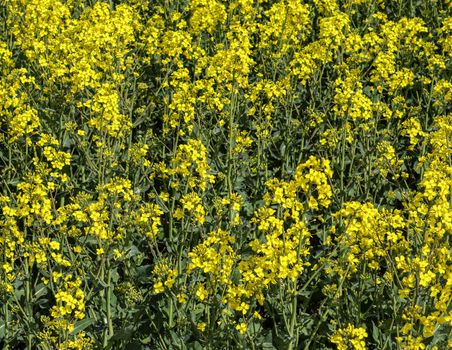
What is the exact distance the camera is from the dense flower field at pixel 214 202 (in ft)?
17.5

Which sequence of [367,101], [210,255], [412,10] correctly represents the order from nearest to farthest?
[210,255]
[367,101]
[412,10]

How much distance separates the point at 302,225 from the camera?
207 inches

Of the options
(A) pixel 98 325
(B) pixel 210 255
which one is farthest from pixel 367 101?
(A) pixel 98 325

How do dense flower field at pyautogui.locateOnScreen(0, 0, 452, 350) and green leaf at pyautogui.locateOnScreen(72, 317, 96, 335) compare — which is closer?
dense flower field at pyautogui.locateOnScreen(0, 0, 452, 350)

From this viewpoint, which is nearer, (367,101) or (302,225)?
(302,225)

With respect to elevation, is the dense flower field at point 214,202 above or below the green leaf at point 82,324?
above

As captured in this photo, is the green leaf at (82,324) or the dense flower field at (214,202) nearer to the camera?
the dense flower field at (214,202)

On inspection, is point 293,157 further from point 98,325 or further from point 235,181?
point 98,325

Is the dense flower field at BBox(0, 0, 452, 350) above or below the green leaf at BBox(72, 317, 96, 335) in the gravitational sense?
above

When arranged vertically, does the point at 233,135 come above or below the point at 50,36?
below

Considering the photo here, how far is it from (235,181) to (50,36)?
9.34 feet

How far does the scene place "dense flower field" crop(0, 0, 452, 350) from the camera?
5.33 metres

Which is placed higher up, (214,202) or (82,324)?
(214,202)

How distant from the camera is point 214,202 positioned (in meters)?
5.89
